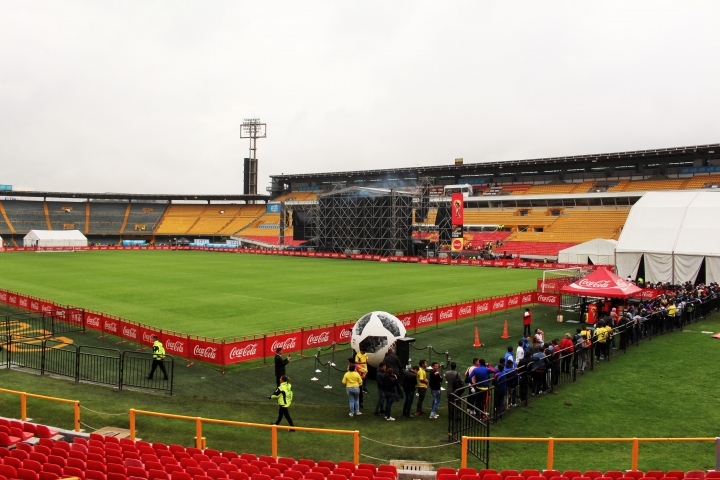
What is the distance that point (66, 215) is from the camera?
10519 centimetres

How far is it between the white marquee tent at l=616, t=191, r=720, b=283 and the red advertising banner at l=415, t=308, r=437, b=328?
62.0 feet

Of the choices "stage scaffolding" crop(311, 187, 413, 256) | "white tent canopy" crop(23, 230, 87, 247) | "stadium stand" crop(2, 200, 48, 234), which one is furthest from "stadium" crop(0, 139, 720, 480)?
"stadium stand" crop(2, 200, 48, 234)

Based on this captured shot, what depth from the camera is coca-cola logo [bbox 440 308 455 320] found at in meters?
24.1

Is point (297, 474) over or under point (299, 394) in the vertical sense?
over

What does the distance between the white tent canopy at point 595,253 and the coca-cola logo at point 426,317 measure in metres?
29.3

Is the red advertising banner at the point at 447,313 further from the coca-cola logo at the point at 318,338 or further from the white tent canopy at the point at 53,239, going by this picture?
the white tent canopy at the point at 53,239

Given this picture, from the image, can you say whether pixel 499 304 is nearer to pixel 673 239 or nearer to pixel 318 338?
pixel 318 338

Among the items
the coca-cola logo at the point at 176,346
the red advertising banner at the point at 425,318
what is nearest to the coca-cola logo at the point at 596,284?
the red advertising banner at the point at 425,318

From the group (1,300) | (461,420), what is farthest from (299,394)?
(1,300)

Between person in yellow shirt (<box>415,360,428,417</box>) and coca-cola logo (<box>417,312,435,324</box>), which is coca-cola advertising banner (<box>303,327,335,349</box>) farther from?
person in yellow shirt (<box>415,360,428,417</box>)

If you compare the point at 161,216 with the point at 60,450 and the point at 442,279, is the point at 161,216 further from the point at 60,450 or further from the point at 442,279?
the point at 60,450

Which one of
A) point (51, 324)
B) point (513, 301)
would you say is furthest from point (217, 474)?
point (513, 301)

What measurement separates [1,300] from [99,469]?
26.1m

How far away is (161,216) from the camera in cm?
11362
